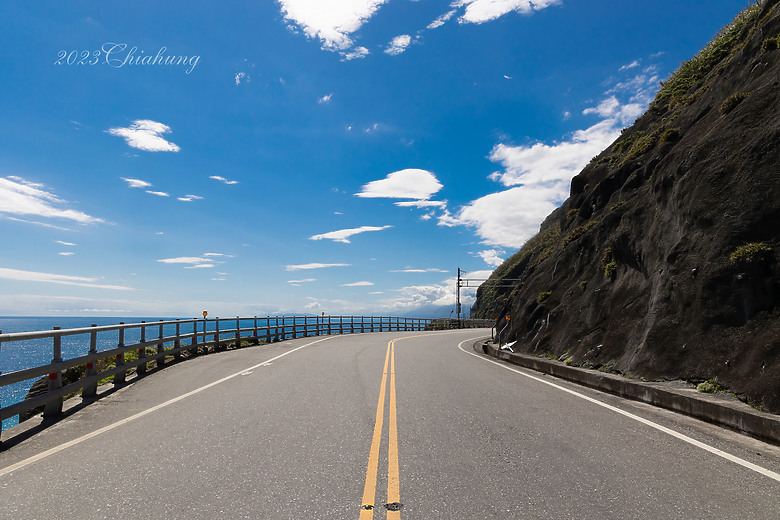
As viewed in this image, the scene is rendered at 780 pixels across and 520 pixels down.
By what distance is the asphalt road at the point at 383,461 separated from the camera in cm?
394

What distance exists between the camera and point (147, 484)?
176 inches

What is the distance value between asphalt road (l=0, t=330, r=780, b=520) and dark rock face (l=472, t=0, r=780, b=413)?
1.77m

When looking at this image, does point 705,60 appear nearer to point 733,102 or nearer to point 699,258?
point 733,102

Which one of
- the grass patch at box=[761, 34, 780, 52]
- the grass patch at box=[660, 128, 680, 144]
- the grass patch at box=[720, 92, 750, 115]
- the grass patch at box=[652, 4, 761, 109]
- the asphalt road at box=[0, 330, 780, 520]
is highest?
the grass patch at box=[652, 4, 761, 109]

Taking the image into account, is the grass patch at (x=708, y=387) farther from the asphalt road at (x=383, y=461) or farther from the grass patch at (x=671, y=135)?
the grass patch at (x=671, y=135)

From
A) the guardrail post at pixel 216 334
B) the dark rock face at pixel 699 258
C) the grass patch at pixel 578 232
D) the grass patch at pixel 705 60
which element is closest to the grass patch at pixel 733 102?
the dark rock face at pixel 699 258

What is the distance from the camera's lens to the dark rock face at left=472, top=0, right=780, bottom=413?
8.29m

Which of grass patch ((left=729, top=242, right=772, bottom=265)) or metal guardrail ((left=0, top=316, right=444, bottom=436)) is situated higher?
grass patch ((left=729, top=242, right=772, bottom=265))

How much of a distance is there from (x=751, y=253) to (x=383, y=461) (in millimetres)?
8006

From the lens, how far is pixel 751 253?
865cm

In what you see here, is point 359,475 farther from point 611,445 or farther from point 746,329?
point 746,329

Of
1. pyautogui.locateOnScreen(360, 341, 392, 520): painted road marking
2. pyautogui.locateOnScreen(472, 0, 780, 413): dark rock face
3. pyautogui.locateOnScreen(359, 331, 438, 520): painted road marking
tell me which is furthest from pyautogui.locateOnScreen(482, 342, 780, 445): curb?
pyautogui.locateOnScreen(360, 341, 392, 520): painted road marking

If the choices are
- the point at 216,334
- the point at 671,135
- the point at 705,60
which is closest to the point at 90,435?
the point at 216,334

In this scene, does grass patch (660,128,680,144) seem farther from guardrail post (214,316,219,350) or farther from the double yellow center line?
guardrail post (214,316,219,350)
